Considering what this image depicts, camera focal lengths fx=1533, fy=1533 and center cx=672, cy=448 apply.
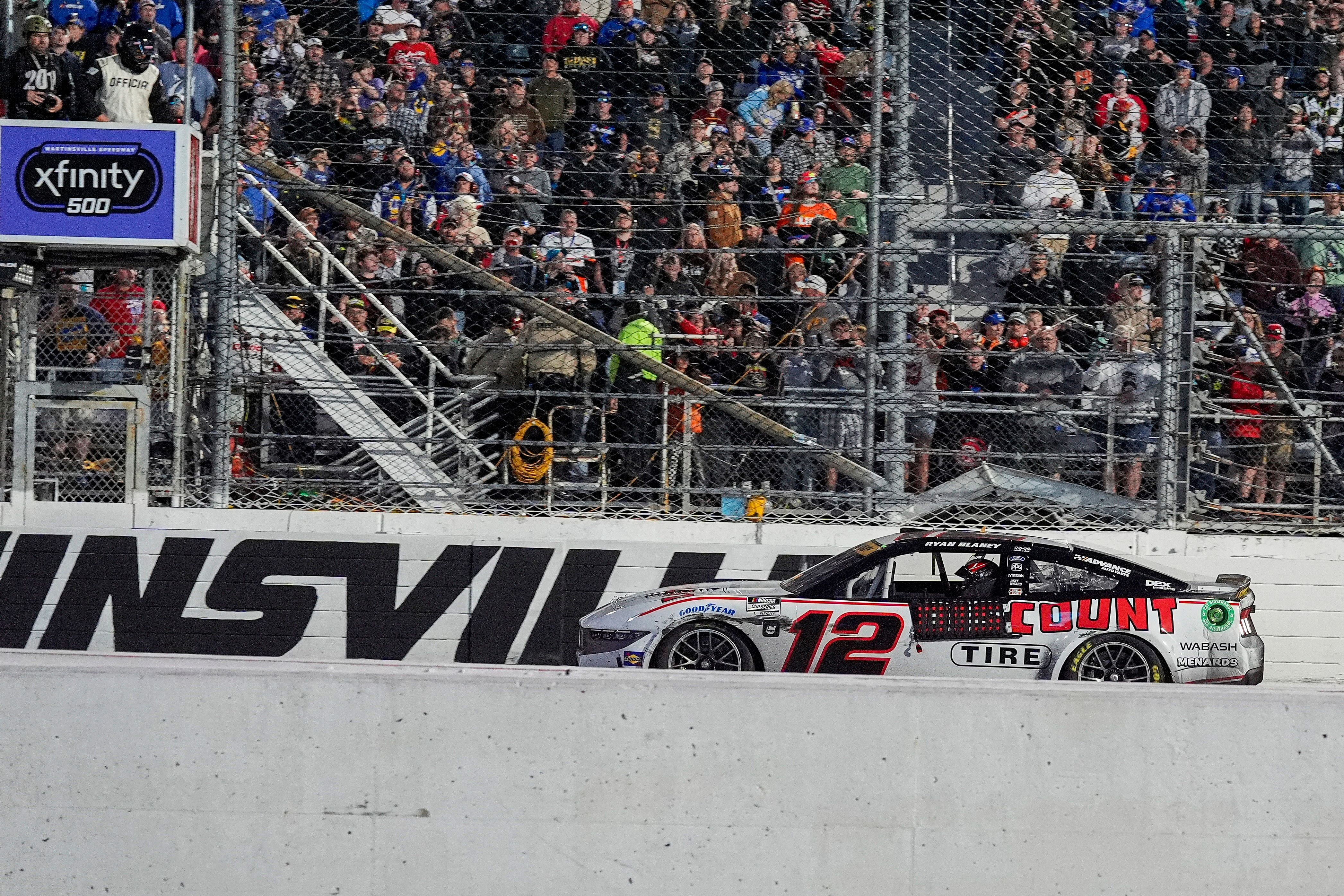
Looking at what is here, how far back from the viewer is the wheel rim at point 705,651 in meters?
8.74

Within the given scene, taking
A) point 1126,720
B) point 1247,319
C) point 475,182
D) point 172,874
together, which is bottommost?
point 172,874

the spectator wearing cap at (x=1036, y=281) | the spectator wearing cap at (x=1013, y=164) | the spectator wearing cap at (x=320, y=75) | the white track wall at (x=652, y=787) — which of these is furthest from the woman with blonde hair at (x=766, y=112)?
the white track wall at (x=652, y=787)

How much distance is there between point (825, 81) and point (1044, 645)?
4.31m

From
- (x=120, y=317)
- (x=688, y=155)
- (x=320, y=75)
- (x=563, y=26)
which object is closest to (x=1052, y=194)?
(x=688, y=155)

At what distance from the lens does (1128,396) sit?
10031 millimetres

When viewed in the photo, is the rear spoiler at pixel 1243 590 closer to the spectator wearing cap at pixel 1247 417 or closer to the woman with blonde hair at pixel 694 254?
the spectator wearing cap at pixel 1247 417

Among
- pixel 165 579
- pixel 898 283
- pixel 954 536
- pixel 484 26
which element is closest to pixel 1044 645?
pixel 954 536

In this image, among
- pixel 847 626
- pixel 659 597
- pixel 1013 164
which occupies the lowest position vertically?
pixel 847 626

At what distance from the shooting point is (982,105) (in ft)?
35.1

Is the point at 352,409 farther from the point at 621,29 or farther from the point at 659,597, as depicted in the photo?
the point at 621,29

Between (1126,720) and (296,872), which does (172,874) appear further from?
(1126,720)

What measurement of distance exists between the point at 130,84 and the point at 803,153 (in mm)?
4604

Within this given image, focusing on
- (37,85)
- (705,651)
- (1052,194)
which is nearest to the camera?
(705,651)

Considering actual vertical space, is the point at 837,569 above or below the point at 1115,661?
above
